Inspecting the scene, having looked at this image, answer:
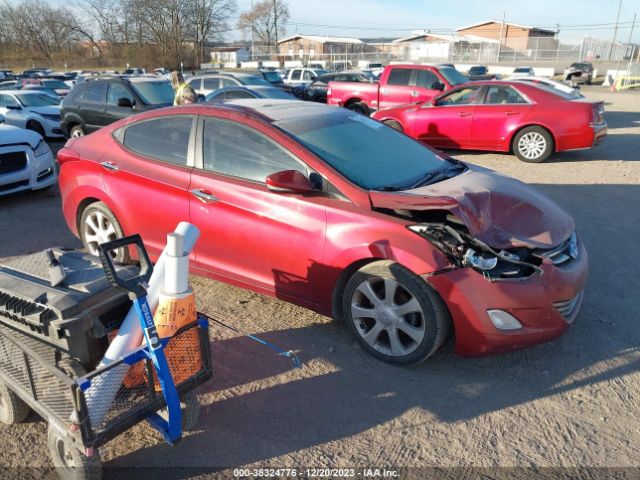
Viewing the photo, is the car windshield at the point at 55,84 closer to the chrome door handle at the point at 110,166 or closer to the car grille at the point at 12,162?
the car grille at the point at 12,162

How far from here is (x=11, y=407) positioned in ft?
8.68

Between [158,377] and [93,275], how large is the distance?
24.6 inches

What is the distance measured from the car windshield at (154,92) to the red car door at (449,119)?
528 cm

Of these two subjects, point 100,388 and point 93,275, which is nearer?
point 100,388

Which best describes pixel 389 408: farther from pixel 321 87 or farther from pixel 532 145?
pixel 321 87

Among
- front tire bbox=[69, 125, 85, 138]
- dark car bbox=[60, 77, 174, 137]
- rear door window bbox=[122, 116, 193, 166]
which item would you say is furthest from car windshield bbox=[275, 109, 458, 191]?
front tire bbox=[69, 125, 85, 138]

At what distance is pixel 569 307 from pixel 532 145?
7.12 m

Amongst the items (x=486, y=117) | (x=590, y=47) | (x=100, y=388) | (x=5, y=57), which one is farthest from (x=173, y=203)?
(x=5, y=57)

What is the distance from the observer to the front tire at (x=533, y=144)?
9.33m

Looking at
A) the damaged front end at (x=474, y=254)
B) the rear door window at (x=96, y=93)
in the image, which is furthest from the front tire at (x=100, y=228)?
the rear door window at (x=96, y=93)

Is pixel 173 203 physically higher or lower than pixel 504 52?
lower

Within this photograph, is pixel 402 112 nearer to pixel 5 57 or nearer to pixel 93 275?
pixel 93 275

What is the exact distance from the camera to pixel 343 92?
45.0 ft

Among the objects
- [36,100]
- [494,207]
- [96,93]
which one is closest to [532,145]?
[494,207]
